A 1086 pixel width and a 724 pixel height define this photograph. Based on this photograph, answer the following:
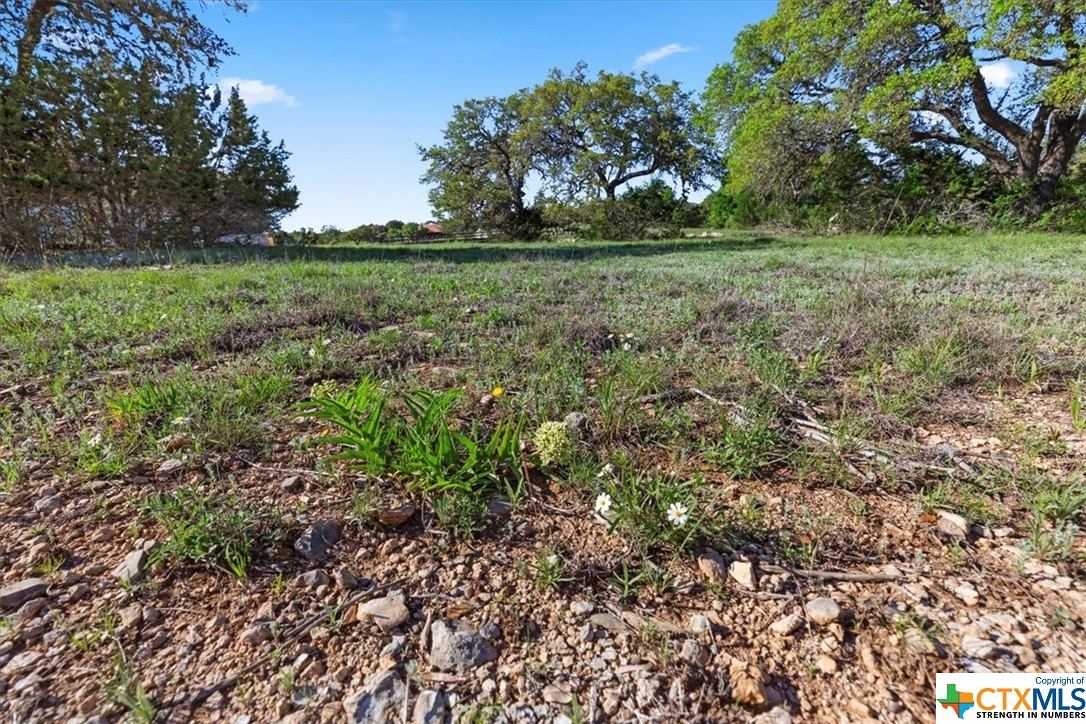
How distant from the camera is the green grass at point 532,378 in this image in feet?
5.36

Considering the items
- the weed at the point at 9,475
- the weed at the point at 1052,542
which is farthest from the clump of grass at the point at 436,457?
the weed at the point at 1052,542

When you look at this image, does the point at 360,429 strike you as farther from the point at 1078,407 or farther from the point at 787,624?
the point at 1078,407

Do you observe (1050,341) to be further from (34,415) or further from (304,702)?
(34,415)

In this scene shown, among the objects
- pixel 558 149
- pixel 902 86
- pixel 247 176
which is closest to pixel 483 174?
pixel 558 149

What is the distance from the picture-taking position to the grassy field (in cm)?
133

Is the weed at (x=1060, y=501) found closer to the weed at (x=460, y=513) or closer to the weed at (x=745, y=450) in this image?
the weed at (x=745, y=450)

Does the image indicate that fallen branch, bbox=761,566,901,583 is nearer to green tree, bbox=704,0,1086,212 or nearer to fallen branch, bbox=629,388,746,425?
fallen branch, bbox=629,388,746,425

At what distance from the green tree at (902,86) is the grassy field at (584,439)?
37.7 ft

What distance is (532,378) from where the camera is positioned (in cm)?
235

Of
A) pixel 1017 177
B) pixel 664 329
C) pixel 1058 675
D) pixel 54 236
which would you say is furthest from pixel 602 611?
pixel 1017 177

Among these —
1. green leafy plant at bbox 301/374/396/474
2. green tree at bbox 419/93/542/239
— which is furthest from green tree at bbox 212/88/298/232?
green leafy plant at bbox 301/374/396/474

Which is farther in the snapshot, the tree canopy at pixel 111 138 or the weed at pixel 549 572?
the tree canopy at pixel 111 138

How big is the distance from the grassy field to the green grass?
0.02 m

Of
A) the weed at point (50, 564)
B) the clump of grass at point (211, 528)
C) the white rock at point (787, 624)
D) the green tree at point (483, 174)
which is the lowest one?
the white rock at point (787, 624)
